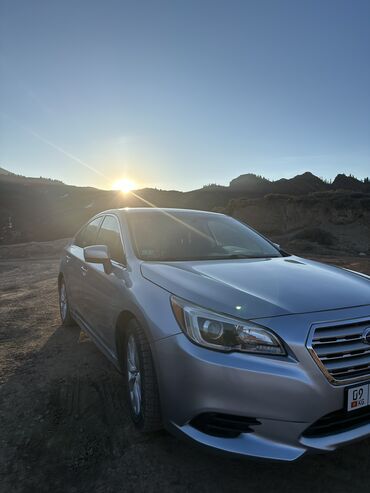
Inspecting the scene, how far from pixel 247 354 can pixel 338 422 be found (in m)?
0.61

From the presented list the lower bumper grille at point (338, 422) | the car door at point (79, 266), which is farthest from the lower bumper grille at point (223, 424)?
the car door at point (79, 266)

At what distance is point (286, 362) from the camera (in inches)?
82.7

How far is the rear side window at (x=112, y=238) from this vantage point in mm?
3598

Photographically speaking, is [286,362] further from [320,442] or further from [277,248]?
[277,248]

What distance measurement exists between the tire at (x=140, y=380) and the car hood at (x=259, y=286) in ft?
1.36

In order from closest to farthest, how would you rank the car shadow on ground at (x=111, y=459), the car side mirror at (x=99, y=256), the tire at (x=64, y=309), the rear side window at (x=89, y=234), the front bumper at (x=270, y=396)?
1. the front bumper at (x=270, y=396)
2. the car shadow on ground at (x=111, y=459)
3. the car side mirror at (x=99, y=256)
4. the rear side window at (x=89, y=234)
5. the tire at (x=64, y=309)

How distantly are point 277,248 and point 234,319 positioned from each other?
208 centimetres

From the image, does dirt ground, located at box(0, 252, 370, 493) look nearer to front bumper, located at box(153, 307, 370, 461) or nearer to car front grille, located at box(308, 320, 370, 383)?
front bumper, located at box(153, 307, 370, 461)

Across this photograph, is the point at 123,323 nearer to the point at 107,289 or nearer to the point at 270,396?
the point at 107,289

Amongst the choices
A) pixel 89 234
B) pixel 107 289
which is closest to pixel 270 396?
pixel 107 289

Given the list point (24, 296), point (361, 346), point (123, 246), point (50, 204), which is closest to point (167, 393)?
point (361, 346)

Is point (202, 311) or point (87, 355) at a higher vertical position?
point (202, 311)

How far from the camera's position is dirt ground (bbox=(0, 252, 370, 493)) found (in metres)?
2.33

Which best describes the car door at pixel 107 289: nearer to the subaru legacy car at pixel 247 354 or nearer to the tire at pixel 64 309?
the subaru legacy car at pixel 247 354
